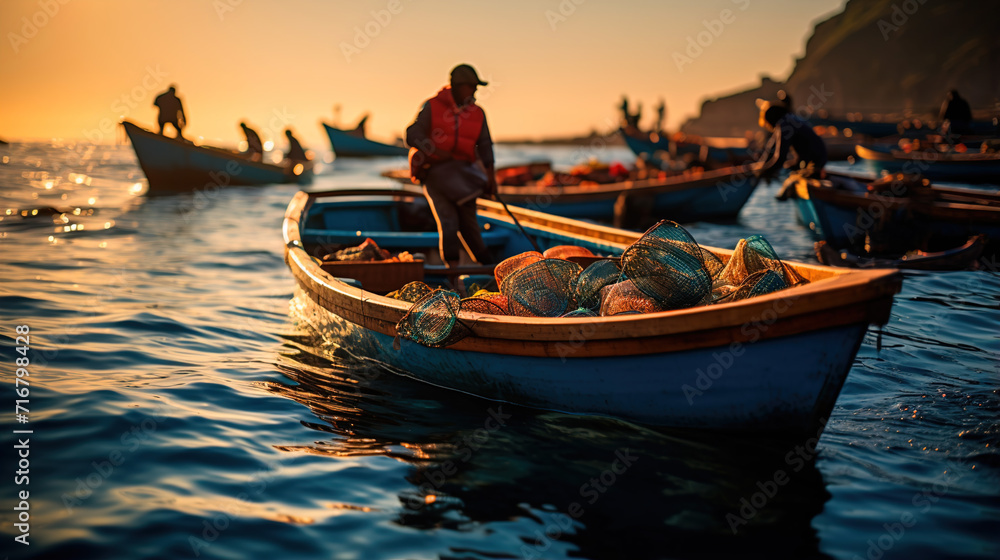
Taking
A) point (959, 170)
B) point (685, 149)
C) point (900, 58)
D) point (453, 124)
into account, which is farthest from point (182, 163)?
point (900, 58)

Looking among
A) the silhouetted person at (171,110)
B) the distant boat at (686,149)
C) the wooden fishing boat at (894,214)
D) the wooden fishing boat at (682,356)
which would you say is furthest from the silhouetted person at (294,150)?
the wooden fishing boat at (682,356)

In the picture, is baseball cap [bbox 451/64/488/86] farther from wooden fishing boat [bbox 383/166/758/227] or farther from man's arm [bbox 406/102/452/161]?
wooden fishing boat [bbox 383/166/758/227]

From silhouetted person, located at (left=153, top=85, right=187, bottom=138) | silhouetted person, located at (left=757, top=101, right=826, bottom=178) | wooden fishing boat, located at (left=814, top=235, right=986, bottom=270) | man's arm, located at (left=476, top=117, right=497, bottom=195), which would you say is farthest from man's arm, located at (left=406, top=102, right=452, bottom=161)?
Result: silhouetted person, located at (left=153, top=85, right=187, bottom=138)

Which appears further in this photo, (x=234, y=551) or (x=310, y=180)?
(x=310, y=180)

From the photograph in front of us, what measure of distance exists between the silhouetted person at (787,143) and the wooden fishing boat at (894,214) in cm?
47

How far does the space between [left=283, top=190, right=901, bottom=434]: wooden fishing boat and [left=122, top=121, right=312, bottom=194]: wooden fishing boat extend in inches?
747

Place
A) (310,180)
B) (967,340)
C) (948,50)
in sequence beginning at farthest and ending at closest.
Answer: (948,50) → (310,180) → (967,340)

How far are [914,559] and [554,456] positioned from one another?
5.80 ft

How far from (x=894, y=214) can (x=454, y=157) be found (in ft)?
23.1

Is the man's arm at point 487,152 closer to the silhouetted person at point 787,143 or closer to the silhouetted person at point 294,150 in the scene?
the silhouetted person at point 787,143

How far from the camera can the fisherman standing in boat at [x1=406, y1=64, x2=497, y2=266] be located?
630cm

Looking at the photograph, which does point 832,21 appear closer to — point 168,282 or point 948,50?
point 948,50

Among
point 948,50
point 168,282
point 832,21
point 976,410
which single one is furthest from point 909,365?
point 832,21

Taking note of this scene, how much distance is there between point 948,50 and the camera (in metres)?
123
